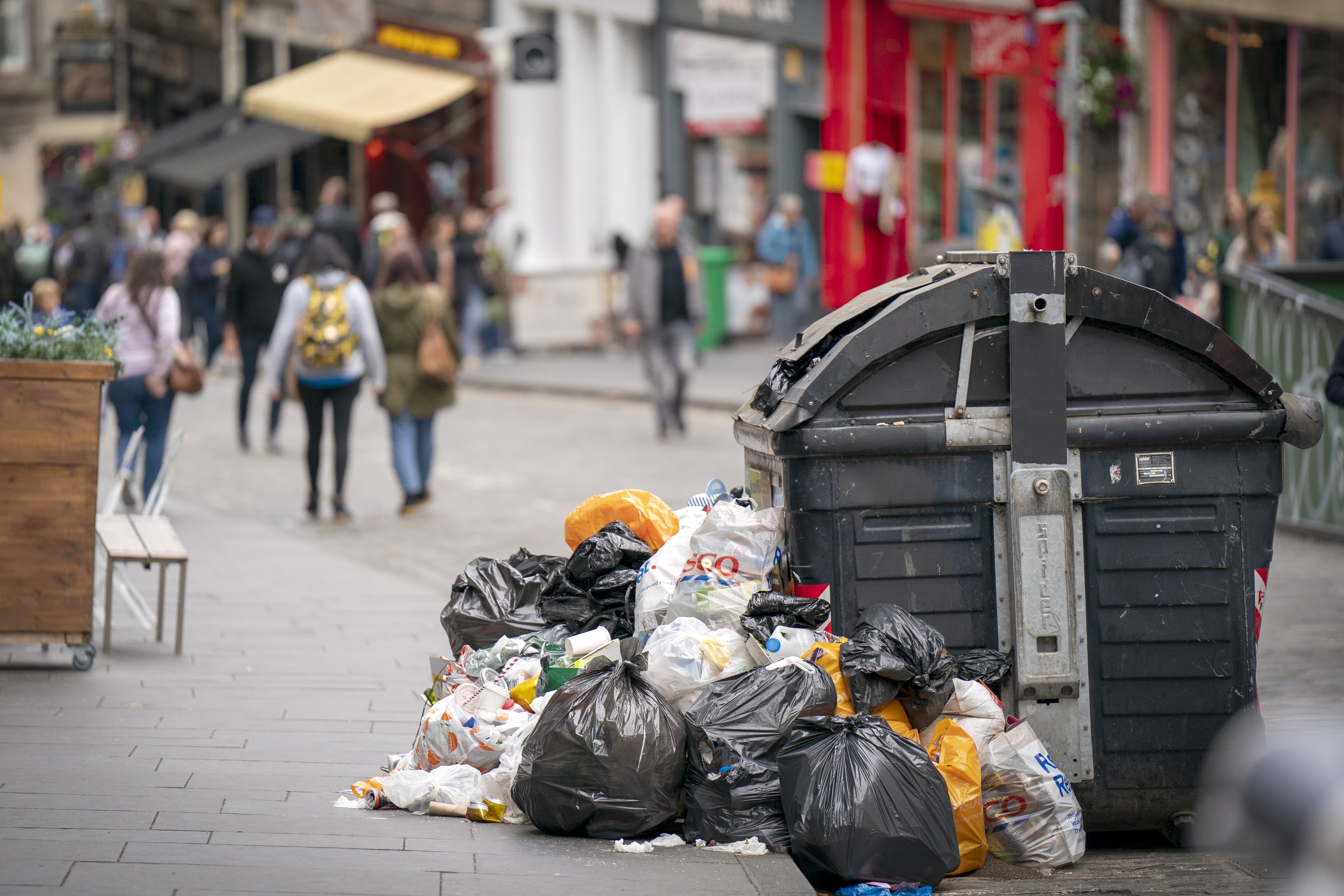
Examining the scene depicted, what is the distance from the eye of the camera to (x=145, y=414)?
34.9ft

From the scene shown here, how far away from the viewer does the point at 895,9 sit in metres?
22.4

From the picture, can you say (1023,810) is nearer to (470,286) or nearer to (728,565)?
(728,565)

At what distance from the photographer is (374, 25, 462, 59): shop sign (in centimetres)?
2906

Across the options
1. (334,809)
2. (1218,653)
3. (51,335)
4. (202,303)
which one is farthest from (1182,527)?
(202,303)

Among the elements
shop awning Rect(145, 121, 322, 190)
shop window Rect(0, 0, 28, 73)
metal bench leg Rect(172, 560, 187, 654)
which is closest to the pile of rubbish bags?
metal bench leg Rect(172, 560, 187, 654)

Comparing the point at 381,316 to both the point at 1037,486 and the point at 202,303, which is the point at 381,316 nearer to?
the point at 1037,486

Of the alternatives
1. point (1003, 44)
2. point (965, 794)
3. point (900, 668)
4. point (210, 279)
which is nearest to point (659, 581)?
point (900, 668)

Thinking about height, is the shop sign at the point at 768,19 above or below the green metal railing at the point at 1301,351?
above

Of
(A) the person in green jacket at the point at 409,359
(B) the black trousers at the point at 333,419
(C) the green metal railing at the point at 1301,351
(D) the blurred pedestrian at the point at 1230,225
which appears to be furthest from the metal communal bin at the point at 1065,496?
(D) the blurred pedestrian at the point at 1230,225

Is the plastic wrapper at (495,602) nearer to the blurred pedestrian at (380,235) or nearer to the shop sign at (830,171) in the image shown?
the blurred pedestrian at (380,235)

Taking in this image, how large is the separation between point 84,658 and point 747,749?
3089 millimetres

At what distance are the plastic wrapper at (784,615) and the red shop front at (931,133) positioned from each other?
46.1ft

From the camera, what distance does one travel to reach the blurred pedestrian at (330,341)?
1058 centimetres

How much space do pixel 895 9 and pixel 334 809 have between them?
19.2 metres
